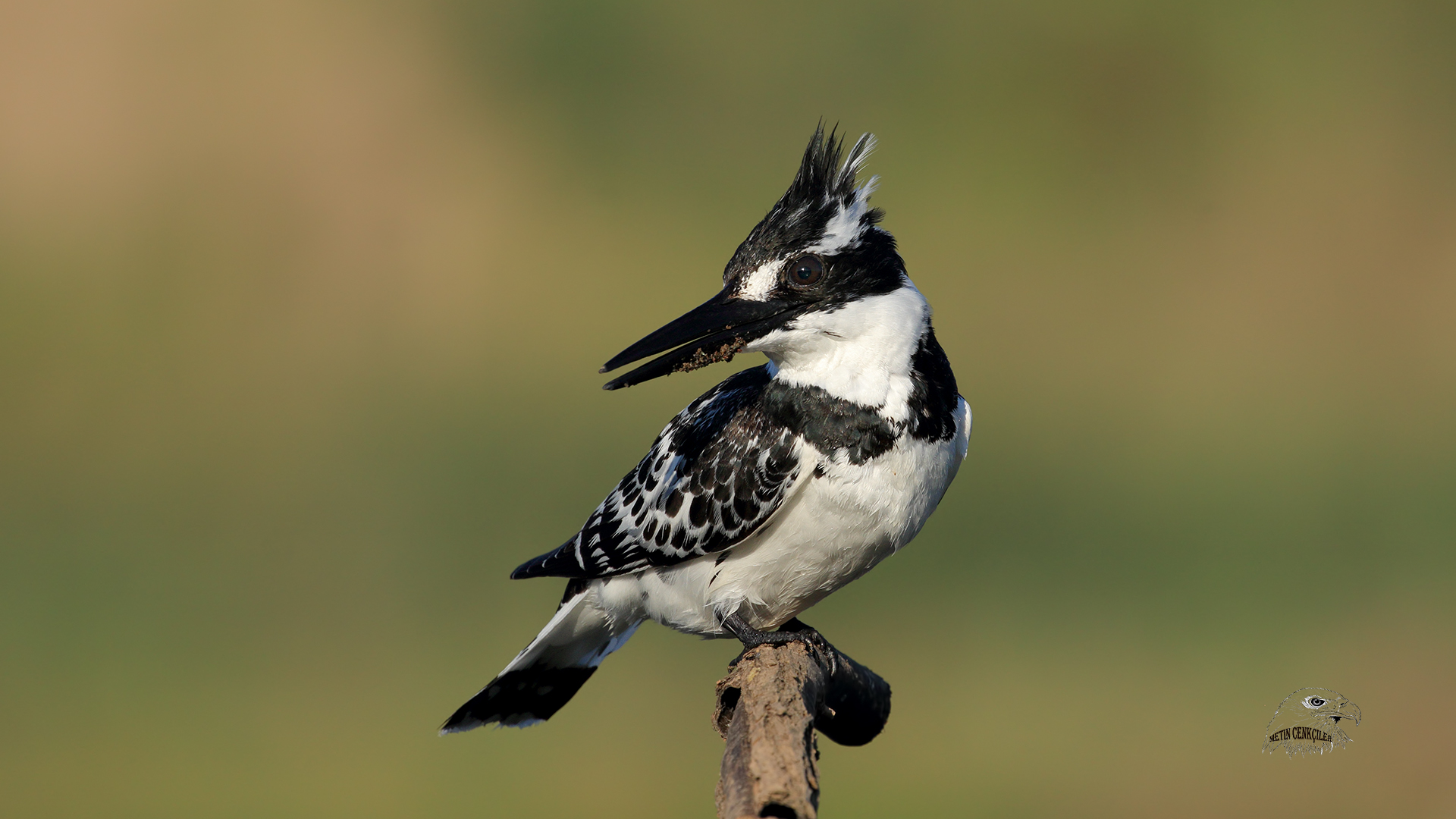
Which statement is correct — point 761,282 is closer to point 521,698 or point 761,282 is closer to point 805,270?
point 805,270

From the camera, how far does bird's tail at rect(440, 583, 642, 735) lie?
379cm

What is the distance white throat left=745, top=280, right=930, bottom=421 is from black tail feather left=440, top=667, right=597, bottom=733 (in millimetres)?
1586

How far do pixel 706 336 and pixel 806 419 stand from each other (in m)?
0.35

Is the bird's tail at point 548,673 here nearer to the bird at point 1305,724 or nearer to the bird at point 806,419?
the bird at point 806,419

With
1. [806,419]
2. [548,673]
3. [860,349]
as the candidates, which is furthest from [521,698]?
[860,349]

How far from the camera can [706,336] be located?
284cm

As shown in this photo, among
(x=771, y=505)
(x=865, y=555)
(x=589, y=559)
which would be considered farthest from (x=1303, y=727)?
(x=589, y=559)

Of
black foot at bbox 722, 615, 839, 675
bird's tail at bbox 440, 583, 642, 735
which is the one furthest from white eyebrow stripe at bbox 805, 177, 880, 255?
bird's tail at bbox 440, 583, 642, 735

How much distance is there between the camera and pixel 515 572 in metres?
3.67

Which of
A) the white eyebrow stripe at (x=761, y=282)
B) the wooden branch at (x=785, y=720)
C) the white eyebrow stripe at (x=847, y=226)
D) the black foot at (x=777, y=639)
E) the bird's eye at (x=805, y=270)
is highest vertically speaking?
the white eyebrow stripe at (x=847, y=226)

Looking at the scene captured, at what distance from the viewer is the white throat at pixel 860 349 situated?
291 centimetres

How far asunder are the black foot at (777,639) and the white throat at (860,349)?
0.65 meters

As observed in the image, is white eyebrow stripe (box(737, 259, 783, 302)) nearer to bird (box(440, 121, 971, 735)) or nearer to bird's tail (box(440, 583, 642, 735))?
bird (box(440, 121, 971, 735))

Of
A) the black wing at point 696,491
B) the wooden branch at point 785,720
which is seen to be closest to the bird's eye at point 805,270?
the black wing at point 696,491
